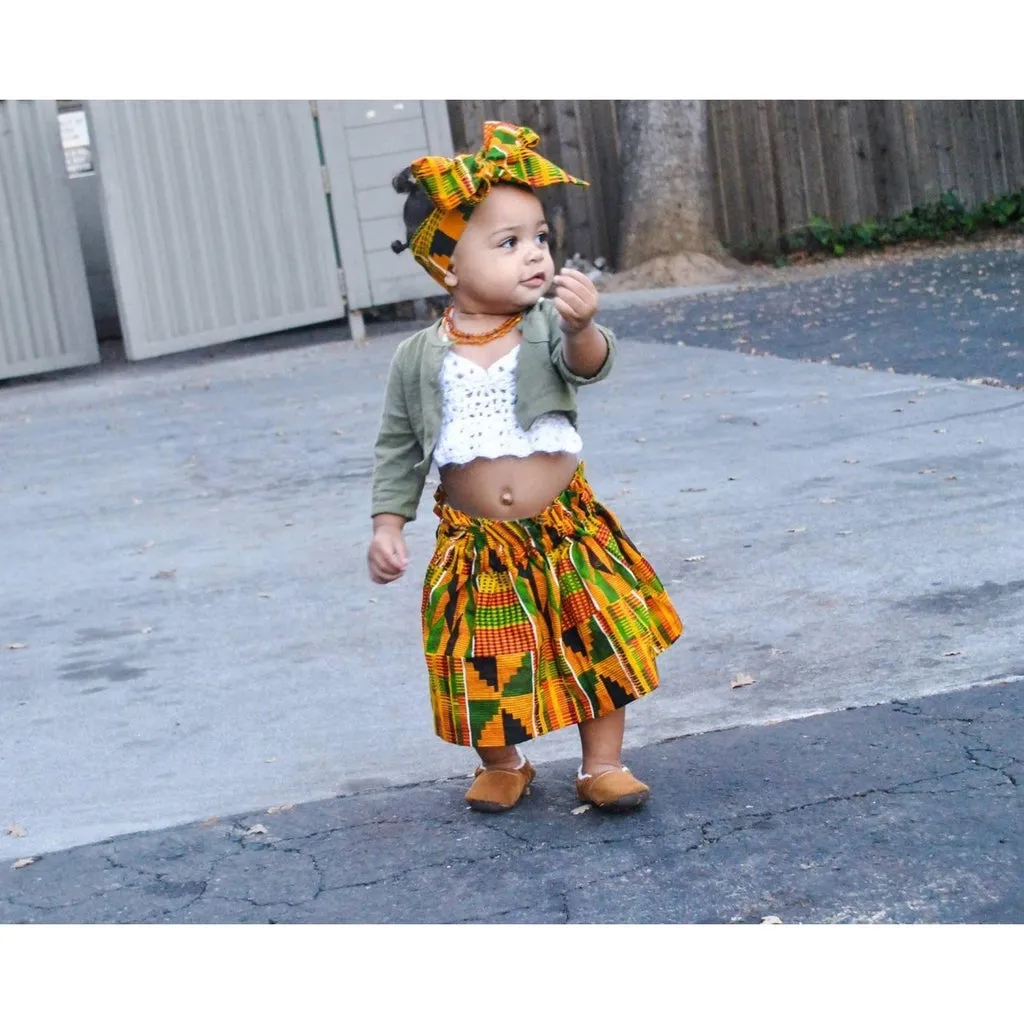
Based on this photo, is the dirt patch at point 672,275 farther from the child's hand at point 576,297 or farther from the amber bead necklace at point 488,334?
the child's hand at point 576,297

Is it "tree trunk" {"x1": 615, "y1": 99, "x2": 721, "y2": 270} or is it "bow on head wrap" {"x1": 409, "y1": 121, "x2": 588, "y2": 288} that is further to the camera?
"tree trunk" {"x1": 615, "y1": 99, "x2": 721, "y2": 270}

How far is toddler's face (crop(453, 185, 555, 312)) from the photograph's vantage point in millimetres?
3113

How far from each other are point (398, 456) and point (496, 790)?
2.22 ft

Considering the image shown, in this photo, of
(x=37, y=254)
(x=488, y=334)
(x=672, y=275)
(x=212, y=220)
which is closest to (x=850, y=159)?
(x=672, y=275)

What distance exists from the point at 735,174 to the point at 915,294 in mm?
4037

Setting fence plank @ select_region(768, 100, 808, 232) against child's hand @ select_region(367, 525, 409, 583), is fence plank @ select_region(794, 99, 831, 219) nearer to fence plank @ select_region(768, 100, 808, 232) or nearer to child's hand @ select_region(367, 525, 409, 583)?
fence plank @ select_region(768, 100, 808, 232)

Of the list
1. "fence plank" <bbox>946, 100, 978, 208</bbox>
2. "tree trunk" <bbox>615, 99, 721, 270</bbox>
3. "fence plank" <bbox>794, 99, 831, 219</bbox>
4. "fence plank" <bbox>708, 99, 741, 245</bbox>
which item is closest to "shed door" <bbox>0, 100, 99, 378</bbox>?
"tree trunk" <bbox>615, 99, 721, 270</bbox>

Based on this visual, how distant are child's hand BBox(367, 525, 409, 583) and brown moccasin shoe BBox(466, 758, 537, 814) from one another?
1.45ft

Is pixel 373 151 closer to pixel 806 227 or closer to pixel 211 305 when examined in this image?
pixel 211 305

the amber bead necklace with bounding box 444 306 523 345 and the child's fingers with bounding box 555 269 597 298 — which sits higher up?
the child's fingers with bounding box 555 269 597 298

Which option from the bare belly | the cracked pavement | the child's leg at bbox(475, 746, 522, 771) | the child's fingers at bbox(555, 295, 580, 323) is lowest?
the cracked pavement

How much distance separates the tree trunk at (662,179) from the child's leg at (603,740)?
10.9 m

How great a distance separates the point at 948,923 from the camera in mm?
2506

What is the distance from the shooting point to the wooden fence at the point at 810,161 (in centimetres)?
1430
